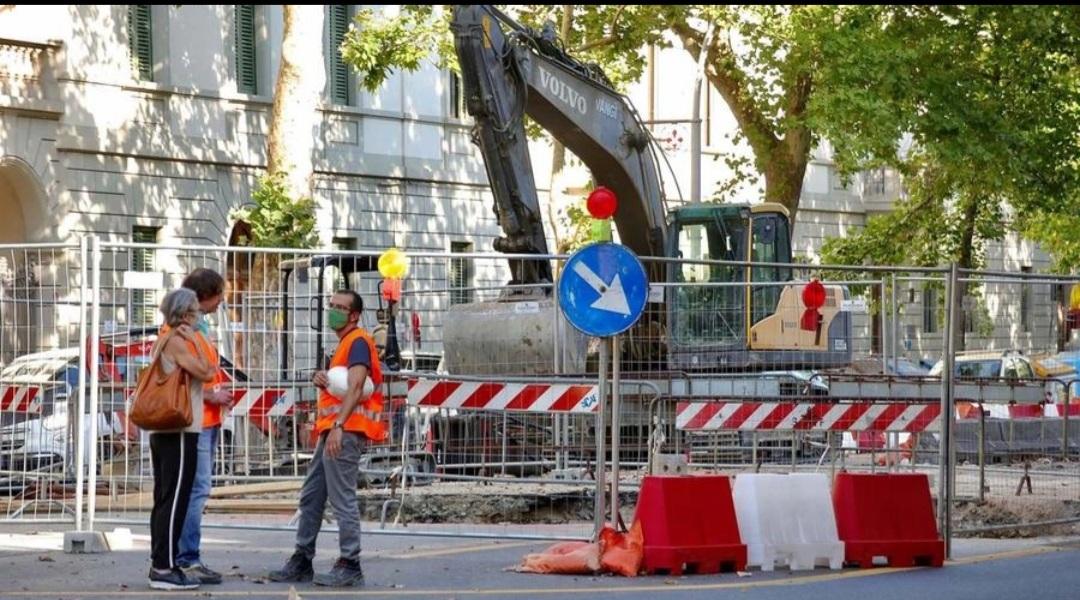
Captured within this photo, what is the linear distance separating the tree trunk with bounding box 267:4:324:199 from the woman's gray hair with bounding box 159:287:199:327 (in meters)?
17.1

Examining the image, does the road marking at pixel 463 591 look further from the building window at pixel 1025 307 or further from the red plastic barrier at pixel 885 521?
the building window at pixel 1025 307

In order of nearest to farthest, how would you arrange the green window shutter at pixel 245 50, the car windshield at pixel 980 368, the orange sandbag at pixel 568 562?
the orange sandbag at pixel 568 562, the car windshield at pixel 980 368, the green window shutter at pixel 245 50

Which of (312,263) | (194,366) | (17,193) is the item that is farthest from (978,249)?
(194,366)

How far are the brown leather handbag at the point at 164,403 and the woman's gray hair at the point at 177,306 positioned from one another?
302mm

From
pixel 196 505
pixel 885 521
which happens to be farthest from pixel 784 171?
pixel 196 505

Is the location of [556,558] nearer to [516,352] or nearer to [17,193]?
[516,352]

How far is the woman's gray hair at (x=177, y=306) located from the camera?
12.4 m

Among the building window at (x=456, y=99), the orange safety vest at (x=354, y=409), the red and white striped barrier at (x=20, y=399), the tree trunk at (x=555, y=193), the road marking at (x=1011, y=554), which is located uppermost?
the building window at (x=456, y=99)

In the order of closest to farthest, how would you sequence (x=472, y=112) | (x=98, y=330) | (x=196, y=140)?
(x=98, y=330) → (x=472, y=112) → (x=196, y=140)

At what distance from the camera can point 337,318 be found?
41.8 feet

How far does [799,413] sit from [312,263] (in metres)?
5.44

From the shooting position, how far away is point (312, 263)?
68.2 ft

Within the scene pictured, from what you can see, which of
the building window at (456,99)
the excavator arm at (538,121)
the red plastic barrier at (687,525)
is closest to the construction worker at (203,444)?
the red plastic barrier at (687,525)

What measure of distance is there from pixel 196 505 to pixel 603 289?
2.92 m
